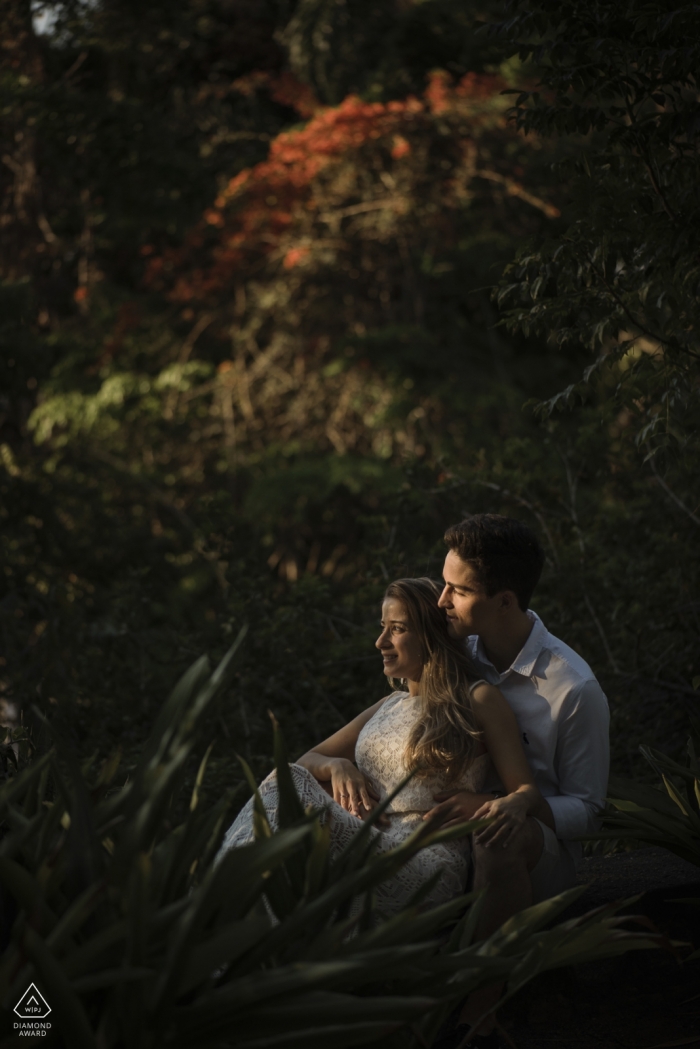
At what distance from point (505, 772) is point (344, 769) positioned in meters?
0.51

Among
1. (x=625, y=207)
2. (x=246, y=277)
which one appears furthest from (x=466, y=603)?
(x=246, y=277)

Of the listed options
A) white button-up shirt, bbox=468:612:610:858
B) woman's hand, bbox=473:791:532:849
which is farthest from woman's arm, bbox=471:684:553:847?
white button-up shirt, bbox=468:612:610:858

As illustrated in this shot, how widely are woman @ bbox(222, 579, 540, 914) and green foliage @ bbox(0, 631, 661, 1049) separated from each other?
56 centimetres

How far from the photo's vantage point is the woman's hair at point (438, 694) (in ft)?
9.93

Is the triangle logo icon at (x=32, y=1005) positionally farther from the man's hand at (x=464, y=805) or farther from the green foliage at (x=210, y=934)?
the man's hand at (x=464, y=805)

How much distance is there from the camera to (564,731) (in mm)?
3096

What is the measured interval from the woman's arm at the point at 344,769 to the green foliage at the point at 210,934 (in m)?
0.81

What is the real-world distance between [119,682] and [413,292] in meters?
5.60

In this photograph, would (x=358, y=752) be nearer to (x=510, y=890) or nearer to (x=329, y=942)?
(x=510, y=890)

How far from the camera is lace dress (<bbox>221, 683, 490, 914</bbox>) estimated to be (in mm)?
2855

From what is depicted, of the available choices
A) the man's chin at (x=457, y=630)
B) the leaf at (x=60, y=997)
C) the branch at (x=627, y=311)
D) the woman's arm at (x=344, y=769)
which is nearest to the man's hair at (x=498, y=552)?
the man's chin at (x=457, y=630)

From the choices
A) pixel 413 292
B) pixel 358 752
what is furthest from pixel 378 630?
pixel 413 292

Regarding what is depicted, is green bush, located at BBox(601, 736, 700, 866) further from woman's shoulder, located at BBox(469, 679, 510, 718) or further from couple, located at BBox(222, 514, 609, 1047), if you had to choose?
woman's shoulder, located at BBox(469, 679, 510, 718)

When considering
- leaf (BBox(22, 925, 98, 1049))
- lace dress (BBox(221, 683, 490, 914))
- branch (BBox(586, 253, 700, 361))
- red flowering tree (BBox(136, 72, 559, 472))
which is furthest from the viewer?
red flowering tree (BBox(136, 72, 559, 472))
